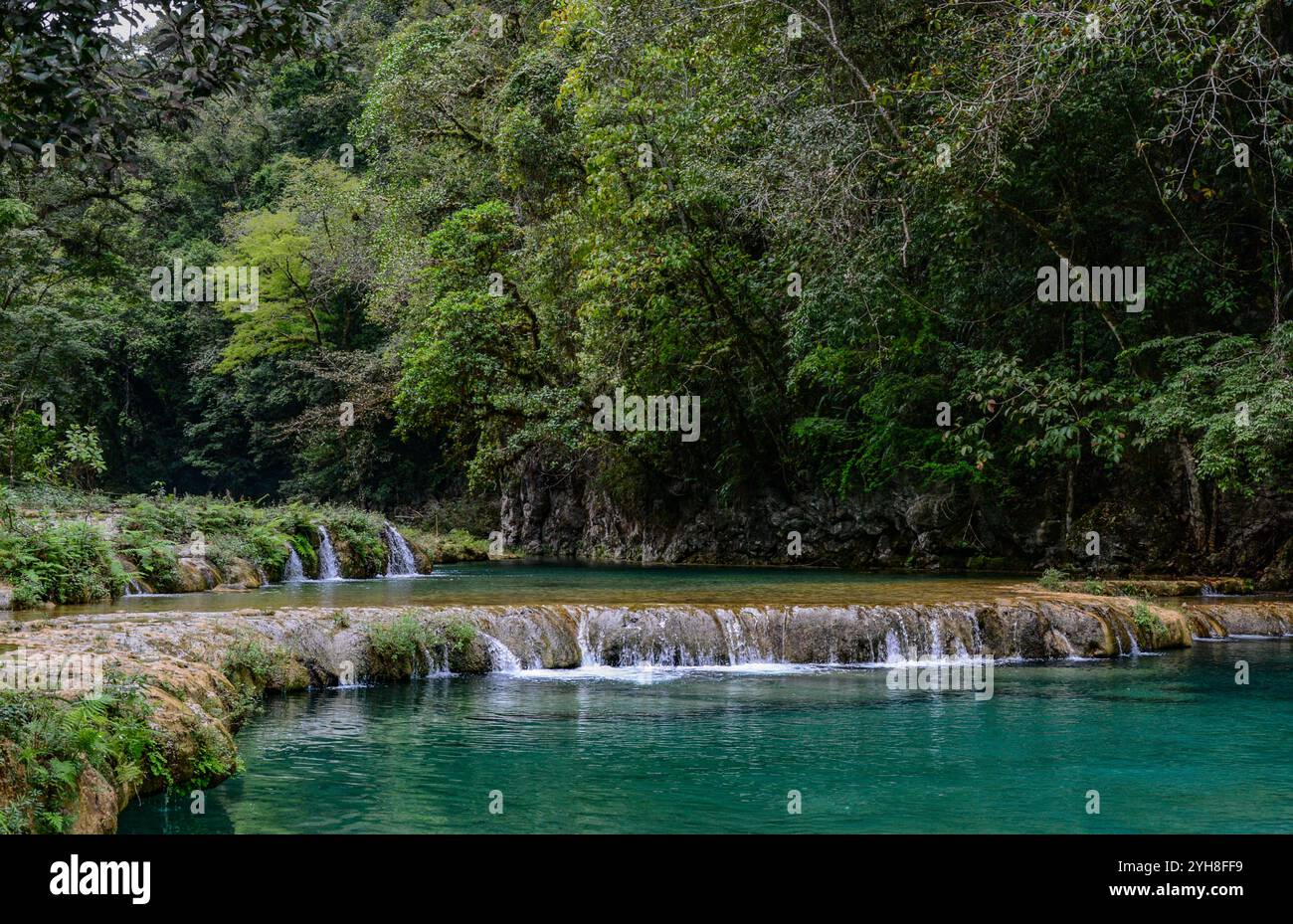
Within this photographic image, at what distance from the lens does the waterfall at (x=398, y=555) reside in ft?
78.4

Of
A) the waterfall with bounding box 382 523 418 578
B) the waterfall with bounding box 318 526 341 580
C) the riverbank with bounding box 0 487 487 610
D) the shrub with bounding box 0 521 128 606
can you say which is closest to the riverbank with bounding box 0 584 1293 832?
the shrub with bounding box 0 521 128 606

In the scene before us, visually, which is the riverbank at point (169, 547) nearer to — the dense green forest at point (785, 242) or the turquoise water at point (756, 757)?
the dense green forest at point (785, 242)

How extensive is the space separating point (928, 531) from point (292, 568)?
12.6m

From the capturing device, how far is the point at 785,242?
22500 millimetres

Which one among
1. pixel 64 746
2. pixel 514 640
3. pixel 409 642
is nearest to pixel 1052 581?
pixel 514 640

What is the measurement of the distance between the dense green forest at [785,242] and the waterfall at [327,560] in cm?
448

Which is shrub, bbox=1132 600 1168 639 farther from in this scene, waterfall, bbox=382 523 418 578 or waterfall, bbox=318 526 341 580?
waterfall, bbox=382 523 418 578

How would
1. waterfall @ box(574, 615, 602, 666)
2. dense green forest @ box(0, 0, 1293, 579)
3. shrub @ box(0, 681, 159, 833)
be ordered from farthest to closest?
dense green forest @ box(0, 0, 1293, 579) → waterfall @ box(574, 615, 602, 666) → shrub @ box(0, 681, 159, 833)

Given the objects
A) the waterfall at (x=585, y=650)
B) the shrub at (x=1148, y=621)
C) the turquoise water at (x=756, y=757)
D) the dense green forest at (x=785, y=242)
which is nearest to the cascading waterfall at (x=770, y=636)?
the waterfall at (x=585, y=650)

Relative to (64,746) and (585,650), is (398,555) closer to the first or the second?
(585,650)

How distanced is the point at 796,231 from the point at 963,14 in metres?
4.35

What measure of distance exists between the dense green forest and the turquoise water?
4.29m

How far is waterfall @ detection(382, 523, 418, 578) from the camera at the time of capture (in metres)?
23.9
